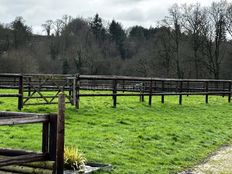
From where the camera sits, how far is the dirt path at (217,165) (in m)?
8.76

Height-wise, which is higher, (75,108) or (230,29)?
(230,29)

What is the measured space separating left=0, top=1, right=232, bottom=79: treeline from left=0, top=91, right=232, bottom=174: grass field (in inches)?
1439

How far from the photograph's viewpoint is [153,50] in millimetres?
61250

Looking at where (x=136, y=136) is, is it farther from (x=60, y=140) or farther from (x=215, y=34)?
(x=215, y=34)

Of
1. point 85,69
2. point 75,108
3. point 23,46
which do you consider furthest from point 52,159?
point 23,46

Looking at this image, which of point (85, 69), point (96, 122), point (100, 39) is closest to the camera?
point (96, 122)

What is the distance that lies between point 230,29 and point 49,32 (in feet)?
127

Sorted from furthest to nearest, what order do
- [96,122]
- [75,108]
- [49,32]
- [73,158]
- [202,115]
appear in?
[49,32] → [202,115] → [75,108] → [96,122] → [73,158]

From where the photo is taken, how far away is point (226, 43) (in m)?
53.7

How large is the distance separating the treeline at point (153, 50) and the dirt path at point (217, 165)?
41.6m

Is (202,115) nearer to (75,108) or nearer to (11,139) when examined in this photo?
(75,108)

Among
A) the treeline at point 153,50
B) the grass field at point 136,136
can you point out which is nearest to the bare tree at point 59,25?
the treeline at point 153,50

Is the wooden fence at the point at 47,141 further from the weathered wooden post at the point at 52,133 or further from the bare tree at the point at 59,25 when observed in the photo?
the bare tree at the point at 59,25

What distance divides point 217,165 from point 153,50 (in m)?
52.3
